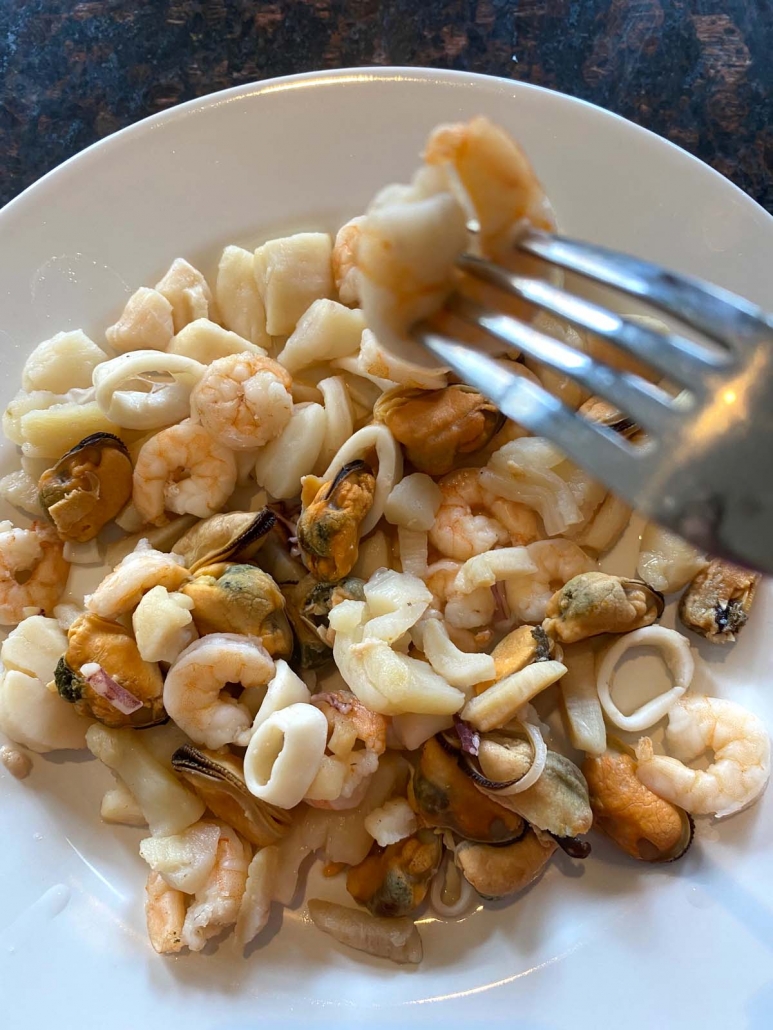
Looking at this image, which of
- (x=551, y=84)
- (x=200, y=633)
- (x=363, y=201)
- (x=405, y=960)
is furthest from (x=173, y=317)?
(x=405, y=960)

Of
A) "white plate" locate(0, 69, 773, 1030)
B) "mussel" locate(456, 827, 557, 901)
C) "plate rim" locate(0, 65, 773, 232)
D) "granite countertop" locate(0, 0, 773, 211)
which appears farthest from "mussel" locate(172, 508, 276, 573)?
"granite countertop" locate(0, 0, 773, 211)

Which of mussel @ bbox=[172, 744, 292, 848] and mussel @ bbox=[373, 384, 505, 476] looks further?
mussel @ bbox=[373, 384, 505, 476]

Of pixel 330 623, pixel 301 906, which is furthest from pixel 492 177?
pixel 301 906

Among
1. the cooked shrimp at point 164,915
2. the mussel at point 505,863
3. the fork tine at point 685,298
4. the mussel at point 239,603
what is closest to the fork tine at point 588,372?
the fork tine at point 685,298

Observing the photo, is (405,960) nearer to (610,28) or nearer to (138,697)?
(138,697)

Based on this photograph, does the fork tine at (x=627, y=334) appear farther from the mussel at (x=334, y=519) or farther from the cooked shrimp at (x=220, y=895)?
the cooked shrimp at (x=220, y=895)

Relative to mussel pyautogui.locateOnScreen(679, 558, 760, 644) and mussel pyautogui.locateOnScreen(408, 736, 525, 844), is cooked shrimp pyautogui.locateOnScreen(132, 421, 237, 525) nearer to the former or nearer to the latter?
mussel pyautogui.locateOnScreen(408, 736, 525, 844)
